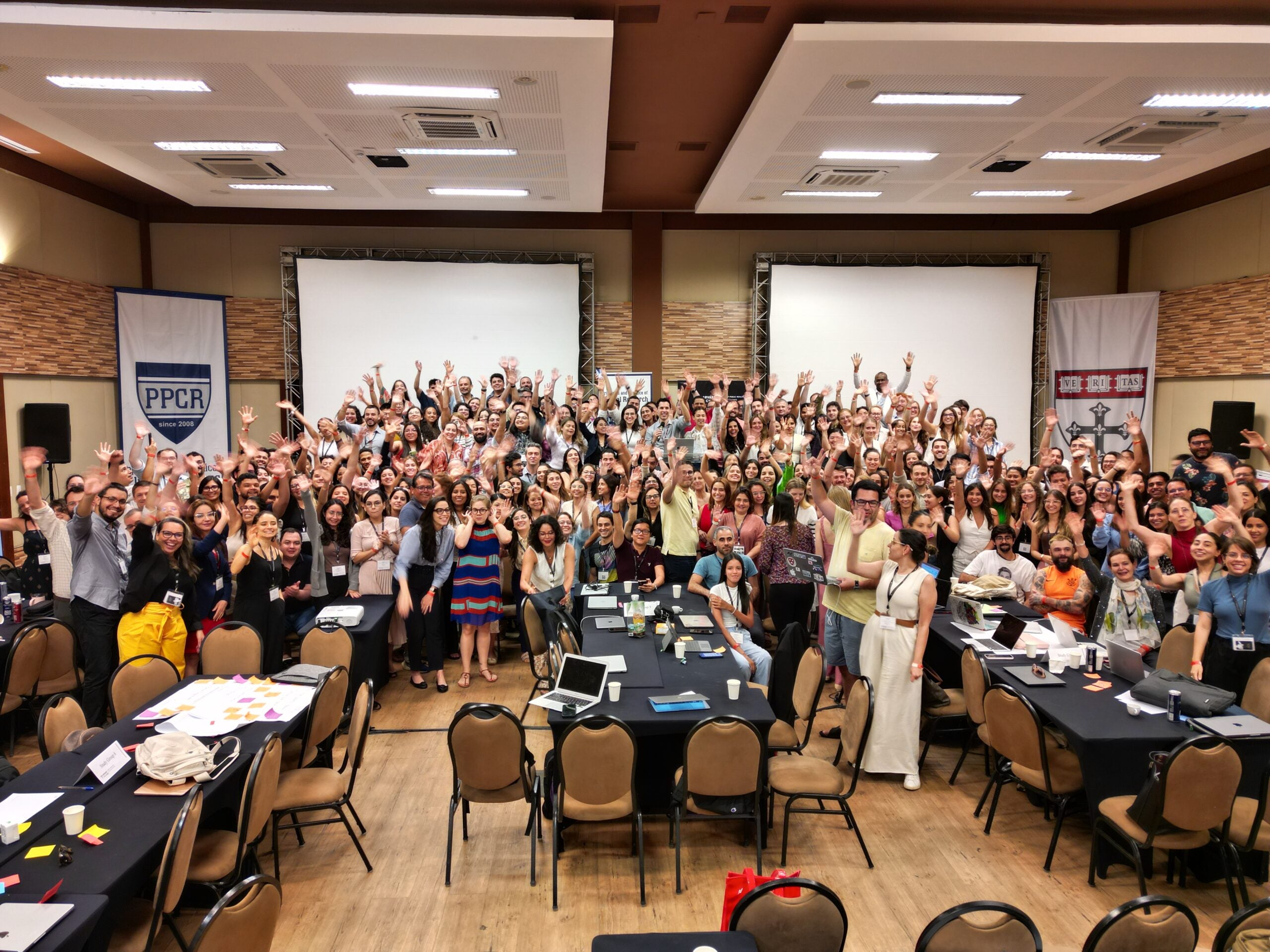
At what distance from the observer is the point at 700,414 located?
35.1 feet

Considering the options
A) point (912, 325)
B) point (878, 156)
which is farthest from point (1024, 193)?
point (878, 156)

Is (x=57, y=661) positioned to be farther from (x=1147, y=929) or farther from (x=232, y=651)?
(x=1147, y=929)

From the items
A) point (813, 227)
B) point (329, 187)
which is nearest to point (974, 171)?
point (813, 227)

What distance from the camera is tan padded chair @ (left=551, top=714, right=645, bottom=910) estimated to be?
4.07 metres

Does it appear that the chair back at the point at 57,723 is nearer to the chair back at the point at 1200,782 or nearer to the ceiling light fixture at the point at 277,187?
the chair back at the point at 1200,782

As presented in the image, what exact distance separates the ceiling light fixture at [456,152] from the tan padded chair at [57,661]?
19.4 ft

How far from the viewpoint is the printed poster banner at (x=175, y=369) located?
12.0 metres

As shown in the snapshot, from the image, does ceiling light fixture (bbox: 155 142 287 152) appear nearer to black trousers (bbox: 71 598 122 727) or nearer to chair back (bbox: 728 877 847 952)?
black trousers (bbox: 71 598 122 727)

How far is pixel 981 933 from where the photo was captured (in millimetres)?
2648

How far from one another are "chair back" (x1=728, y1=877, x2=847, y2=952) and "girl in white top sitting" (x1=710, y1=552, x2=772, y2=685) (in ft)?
9.05

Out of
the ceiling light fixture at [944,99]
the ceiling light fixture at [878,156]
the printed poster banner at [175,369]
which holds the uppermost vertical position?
the ceiling light fixture at [878,156]

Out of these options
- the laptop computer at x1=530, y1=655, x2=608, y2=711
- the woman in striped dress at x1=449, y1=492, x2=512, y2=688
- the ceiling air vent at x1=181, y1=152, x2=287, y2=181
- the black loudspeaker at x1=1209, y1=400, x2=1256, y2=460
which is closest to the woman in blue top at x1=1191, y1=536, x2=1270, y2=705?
the laptop computer at x1=530, y1=655, x2=608, y2=711

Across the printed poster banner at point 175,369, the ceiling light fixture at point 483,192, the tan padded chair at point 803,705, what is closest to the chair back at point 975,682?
the tan padded chair at point 803,705

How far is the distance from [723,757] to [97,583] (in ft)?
14.8
